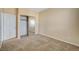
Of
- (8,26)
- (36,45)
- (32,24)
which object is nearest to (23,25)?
(32,24)

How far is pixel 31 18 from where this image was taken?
7.87 feet

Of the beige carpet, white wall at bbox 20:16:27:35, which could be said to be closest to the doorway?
white wall at bbox 20:16:27:35

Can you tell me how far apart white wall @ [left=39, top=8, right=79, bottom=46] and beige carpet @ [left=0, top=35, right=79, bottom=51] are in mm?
116

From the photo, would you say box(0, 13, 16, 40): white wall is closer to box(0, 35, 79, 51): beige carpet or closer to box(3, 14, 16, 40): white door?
box(3, 14, 16, 40): white door

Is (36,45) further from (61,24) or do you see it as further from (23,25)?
(61,24)

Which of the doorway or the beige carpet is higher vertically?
the doorway

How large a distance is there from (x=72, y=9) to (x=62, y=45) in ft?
2.72

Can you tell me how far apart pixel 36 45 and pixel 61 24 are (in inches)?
29.2

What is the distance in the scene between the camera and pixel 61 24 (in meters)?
2.31

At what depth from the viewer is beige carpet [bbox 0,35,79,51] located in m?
2.25
